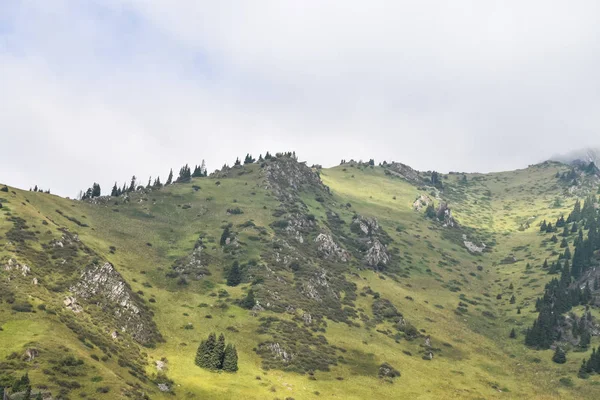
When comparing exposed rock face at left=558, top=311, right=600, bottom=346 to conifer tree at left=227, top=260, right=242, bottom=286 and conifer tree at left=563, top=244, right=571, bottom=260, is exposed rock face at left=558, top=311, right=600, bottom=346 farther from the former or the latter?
conifer tree at left=227, top=260, right=242, bottom=286

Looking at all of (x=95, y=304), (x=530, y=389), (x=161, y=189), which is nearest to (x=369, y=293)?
(x=530, y=389)

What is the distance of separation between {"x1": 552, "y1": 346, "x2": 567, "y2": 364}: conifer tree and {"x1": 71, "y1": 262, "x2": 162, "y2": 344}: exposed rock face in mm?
91660

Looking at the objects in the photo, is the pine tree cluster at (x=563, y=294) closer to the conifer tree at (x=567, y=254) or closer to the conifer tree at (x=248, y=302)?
the conifer tree at (x=567, y=254)

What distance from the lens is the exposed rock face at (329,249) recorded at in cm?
15500

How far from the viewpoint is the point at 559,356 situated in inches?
4316

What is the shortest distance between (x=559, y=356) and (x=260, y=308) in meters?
72.6

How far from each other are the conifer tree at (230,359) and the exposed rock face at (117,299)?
14.4 metres

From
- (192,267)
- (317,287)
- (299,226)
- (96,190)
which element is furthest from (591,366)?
(96,190)

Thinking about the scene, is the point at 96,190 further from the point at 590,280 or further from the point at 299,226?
the point at 590,280

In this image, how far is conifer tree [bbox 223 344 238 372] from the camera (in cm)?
7969

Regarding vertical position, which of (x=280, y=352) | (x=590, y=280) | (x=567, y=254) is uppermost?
(x=567, y=254)

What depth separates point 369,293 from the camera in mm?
138375

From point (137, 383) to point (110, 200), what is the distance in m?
107

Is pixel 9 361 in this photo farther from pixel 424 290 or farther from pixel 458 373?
pixel 424 290
